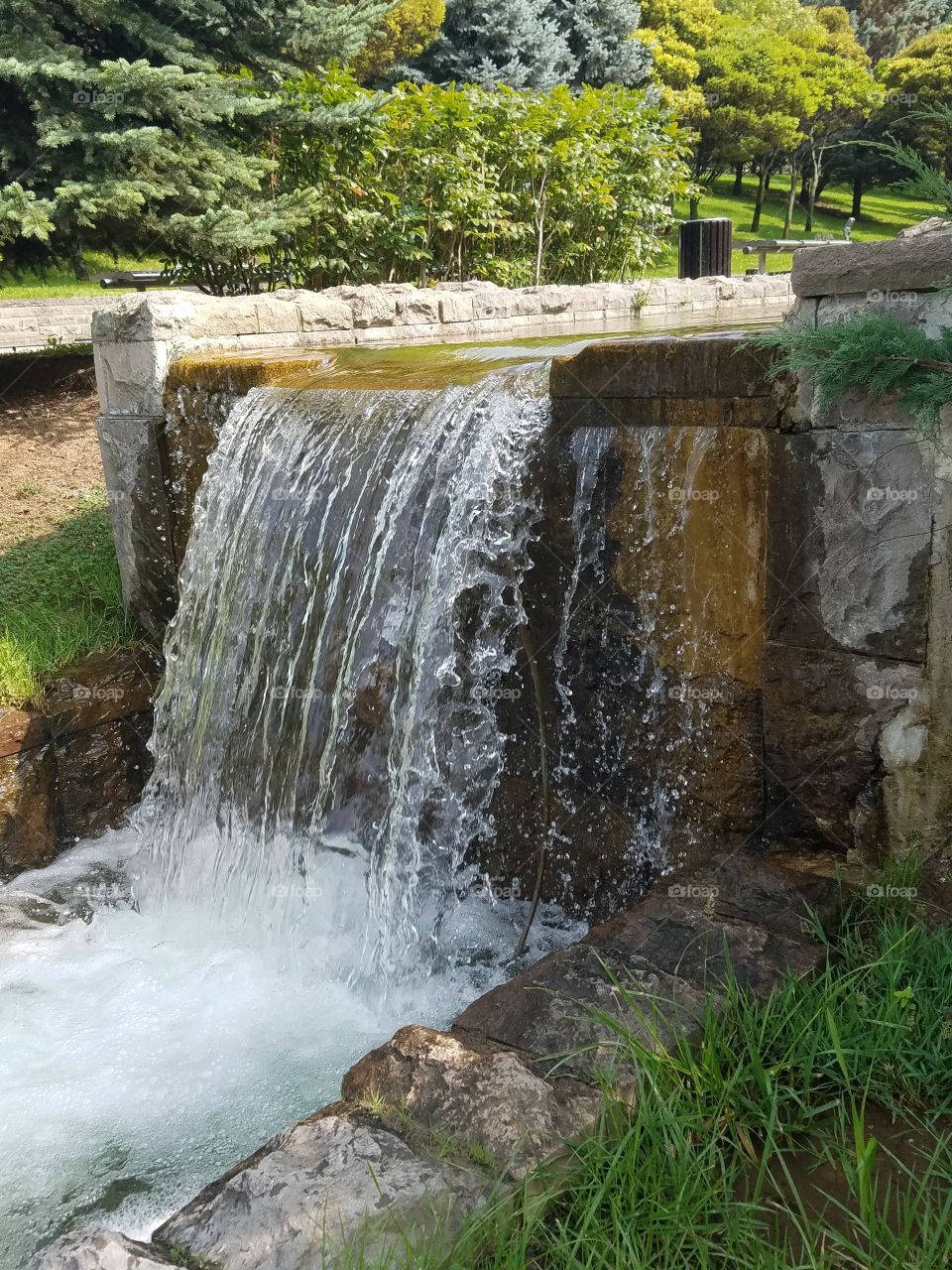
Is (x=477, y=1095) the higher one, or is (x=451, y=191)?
(x=451, y=191)

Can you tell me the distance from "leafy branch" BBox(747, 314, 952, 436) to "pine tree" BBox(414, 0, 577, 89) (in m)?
21.1

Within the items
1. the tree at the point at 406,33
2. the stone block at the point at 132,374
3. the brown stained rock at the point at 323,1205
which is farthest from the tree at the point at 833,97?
the brown stained rock at the point at 323,1205

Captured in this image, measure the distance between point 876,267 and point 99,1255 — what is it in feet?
10.2

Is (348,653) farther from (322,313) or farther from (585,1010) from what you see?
(322,313)

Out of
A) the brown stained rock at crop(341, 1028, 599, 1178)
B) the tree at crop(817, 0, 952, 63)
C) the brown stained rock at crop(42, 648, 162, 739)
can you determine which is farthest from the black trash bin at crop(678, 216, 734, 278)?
the tree at crop(817, 0, 952, 63)

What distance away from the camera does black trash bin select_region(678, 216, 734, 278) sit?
10430 mm

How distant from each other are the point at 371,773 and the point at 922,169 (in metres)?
2.77

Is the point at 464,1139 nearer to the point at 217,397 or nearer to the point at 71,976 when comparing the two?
the point at 71,976

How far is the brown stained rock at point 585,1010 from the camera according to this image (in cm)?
262

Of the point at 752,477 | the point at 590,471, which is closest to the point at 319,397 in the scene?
the point at 590,471

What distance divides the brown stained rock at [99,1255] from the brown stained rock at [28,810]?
10.9ft

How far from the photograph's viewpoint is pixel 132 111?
296 inches

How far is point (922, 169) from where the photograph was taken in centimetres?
296

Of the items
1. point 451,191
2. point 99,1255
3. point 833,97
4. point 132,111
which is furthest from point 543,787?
point 833,97
